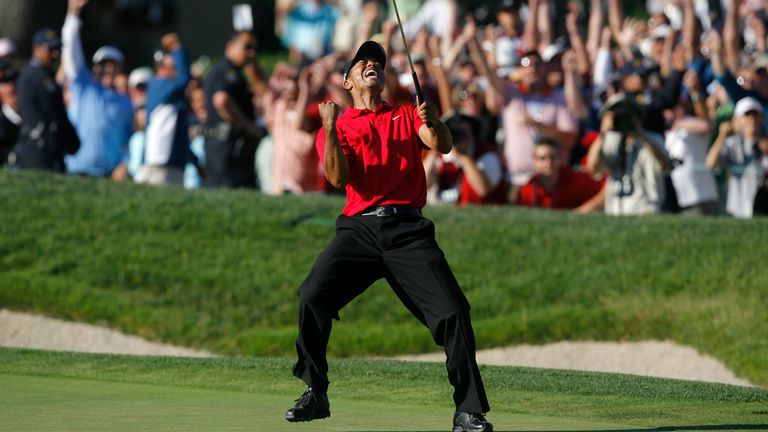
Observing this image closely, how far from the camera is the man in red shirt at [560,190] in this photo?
49.8ft

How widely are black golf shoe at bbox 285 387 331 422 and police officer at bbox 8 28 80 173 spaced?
9.02 m

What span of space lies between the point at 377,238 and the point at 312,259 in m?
7.67

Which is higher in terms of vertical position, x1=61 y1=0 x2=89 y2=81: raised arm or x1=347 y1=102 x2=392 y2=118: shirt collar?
x1=61 y1=0 x2=89 y2=81: raised arm

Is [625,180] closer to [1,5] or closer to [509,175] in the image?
[509,175]

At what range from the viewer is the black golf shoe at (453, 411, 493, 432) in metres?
7.28

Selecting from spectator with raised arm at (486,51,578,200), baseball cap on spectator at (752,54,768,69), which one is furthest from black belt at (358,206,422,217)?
baseball cap on spectator at (752,54,768,69)

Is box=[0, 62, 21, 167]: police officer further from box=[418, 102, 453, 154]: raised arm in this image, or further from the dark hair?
box=[418, 102, 453, 154]: raised arm

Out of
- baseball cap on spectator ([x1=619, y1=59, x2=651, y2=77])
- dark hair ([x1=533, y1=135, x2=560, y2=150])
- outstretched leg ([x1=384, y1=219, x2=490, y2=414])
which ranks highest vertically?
baseball cap on spectator ([x1=619, y1=59, x2=651, y2=77])

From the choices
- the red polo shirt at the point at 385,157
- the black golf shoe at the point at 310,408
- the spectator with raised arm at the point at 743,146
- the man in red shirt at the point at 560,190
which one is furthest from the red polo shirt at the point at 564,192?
the black golf shoe at the point at 310,408

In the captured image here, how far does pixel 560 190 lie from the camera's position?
51.1 ft

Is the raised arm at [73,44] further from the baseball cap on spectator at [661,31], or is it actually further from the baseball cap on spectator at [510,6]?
the baseball cap on spectator at [661,31]

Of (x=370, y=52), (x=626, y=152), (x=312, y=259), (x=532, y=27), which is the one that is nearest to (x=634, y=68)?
(x=626, y=152)

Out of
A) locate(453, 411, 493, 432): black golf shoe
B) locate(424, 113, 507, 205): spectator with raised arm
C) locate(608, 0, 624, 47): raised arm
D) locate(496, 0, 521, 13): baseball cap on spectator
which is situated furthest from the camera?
locate(608, 0, 624, 47): raised arm

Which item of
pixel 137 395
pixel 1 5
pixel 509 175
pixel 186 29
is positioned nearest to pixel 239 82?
pixel 509 175
